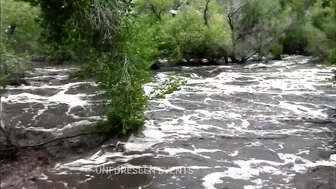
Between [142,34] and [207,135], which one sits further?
[207,135]

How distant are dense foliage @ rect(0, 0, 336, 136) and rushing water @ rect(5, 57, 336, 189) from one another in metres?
1.71

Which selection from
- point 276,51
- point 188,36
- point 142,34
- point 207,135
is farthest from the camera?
point 276,51

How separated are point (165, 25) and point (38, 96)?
1499 centimetres

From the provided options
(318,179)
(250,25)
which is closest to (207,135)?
(318,179)

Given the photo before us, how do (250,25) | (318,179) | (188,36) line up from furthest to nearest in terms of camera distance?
(250,25)
(188,36)
(318,179)

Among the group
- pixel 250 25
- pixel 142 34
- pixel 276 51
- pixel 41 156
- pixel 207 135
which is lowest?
pixel 207 135

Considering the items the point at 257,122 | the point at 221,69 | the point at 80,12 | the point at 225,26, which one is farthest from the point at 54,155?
the point at 225,26

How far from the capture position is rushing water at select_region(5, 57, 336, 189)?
37.2ft

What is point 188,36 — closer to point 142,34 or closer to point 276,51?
point 276,51

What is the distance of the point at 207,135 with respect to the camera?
15.3m

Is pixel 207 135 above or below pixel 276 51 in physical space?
below

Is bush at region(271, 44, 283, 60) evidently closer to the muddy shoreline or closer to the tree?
the tree

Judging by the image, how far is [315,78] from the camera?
95.5 feet

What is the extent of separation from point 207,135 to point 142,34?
13.9 ft
